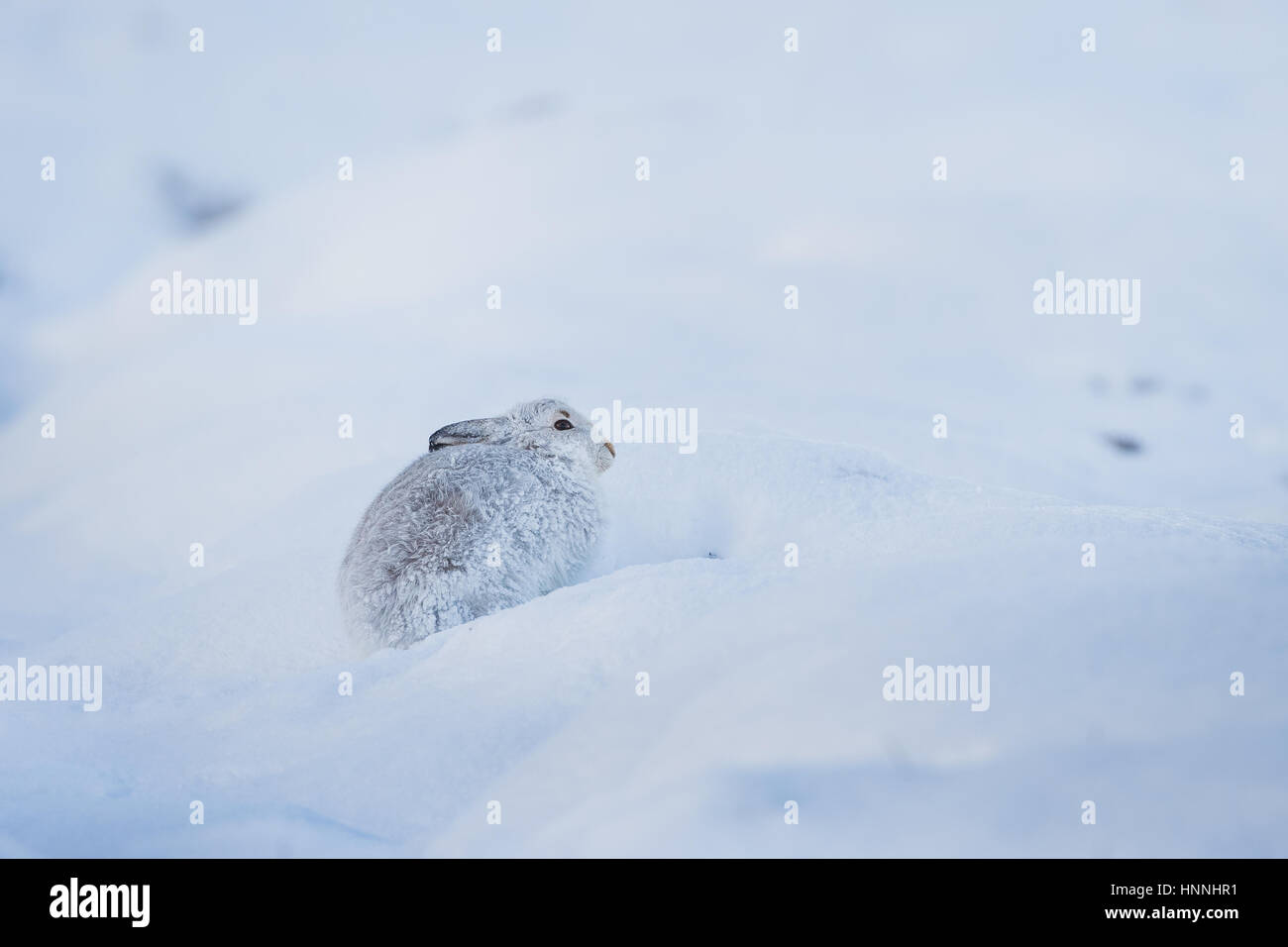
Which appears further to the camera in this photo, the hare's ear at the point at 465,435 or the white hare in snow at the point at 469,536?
the hare's ear at the point at 465,435

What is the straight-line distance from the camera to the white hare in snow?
3.40 meters

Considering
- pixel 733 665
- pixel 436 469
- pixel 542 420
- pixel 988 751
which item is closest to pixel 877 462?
pixel 542 420

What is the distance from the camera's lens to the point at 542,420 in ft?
13.8

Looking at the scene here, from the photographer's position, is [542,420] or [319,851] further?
[542,420]

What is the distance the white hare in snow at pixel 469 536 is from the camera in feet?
11.2

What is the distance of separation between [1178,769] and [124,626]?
3.69m

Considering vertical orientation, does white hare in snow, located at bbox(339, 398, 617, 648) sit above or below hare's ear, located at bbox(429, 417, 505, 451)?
below

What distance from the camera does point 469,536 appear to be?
11.5 feet

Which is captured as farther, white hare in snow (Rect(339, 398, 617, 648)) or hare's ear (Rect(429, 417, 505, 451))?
hare's ear (Rect(429, 417, 505, 451))

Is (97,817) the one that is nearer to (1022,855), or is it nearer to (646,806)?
(646,806)

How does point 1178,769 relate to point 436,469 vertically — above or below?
below

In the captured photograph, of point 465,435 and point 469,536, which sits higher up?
point 465,435

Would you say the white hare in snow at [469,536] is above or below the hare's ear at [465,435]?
below

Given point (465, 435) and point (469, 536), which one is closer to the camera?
point (469, 536)
